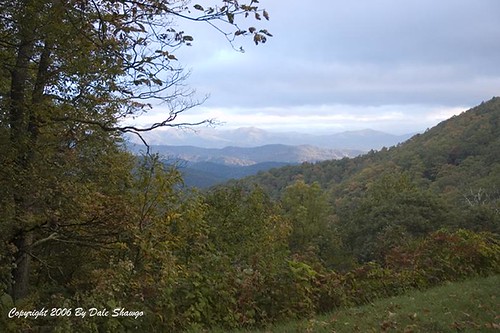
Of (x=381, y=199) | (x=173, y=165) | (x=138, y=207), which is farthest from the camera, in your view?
(x=381, y=199)

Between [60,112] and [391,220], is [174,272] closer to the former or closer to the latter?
[60,112]

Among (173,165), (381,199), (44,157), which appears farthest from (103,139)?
(381,199)

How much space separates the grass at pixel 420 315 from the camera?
4.76m

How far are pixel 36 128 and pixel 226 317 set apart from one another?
11.5 ft

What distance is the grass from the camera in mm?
4758

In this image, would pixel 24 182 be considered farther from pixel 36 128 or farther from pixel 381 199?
pixel 381 199

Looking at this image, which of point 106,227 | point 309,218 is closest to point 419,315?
point 106,227

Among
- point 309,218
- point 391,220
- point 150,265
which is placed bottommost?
point 309,218

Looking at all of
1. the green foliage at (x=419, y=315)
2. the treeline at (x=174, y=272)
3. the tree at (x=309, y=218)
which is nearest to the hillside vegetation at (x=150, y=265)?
the treeline at (x=174, y=272)

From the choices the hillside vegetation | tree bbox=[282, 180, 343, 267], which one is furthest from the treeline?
tree bbox=[282, 180, 343, 267]

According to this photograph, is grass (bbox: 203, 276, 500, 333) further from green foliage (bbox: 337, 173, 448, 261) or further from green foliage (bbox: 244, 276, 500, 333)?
green foliage (bbox: 337, 173, 448, 261)

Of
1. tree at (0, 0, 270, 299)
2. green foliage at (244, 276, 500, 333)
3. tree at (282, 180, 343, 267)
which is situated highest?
tree at (0, 0, 270, 299)

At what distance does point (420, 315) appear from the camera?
5.27 meters

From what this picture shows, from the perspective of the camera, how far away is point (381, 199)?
3381cm
